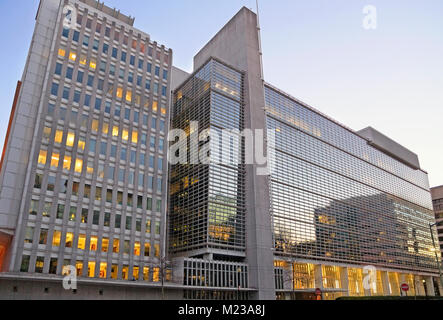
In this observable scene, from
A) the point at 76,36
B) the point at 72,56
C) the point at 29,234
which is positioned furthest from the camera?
the point at 76,36

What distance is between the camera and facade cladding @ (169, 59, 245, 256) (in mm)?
69438

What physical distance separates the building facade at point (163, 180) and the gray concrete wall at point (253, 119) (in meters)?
0.33

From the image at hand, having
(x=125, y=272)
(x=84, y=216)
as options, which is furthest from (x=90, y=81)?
(x=125, y=272)

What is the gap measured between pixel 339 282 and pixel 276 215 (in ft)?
94.3

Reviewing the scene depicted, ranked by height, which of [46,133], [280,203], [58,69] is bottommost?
[280,203]

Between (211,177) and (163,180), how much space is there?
30.7 feet

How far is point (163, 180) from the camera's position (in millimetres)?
67438

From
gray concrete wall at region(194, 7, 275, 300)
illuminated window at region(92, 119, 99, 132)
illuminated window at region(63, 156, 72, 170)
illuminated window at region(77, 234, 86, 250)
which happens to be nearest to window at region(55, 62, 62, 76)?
illuminated window at region(92, 119, 99, 132)

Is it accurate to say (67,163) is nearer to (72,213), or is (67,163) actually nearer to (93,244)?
(72,213)

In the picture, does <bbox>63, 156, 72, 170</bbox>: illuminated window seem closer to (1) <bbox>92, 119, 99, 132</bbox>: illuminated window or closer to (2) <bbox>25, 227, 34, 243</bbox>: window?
(1) <bbox>92, 119, 99, 132</bbox>: illuminated window

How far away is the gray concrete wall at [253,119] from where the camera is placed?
69875 millimetres

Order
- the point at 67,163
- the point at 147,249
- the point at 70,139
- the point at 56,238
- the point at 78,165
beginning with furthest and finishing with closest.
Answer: the point at 147,249 → the point at 70,139 → the point at 78,165 → the point at 67,163 → the point at 56,238
